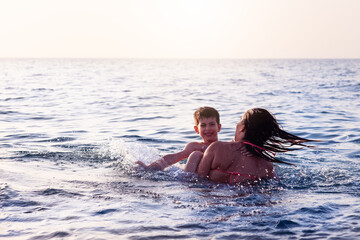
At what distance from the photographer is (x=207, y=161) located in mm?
6094

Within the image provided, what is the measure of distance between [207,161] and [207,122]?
31.3 inches

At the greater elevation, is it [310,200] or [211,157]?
[211,157]

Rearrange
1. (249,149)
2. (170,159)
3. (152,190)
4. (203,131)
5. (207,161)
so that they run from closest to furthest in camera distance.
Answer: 1. (249,149)
2. (152,190)
3. (207,161)
4. (203,131)
5. (170,159)

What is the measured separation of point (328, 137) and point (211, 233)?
7344 millimetres

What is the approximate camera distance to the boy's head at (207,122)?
6.63m

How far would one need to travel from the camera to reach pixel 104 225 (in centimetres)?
445

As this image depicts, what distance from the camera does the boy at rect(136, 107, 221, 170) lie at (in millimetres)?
6648

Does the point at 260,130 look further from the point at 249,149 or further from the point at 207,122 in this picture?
the point at 207,122

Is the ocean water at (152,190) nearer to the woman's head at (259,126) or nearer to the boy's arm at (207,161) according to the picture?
the boy's arm at (207,161)

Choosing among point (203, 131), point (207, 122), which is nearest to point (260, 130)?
point (207, 122)

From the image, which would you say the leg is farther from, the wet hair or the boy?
the wet hair

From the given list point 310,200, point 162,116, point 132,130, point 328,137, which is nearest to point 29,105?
point 162,116

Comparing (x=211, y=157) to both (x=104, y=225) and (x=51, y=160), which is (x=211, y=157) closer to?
(x=104, y=225)

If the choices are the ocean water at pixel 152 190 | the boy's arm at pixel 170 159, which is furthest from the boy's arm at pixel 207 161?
the boy's arm at pixel 170 159
